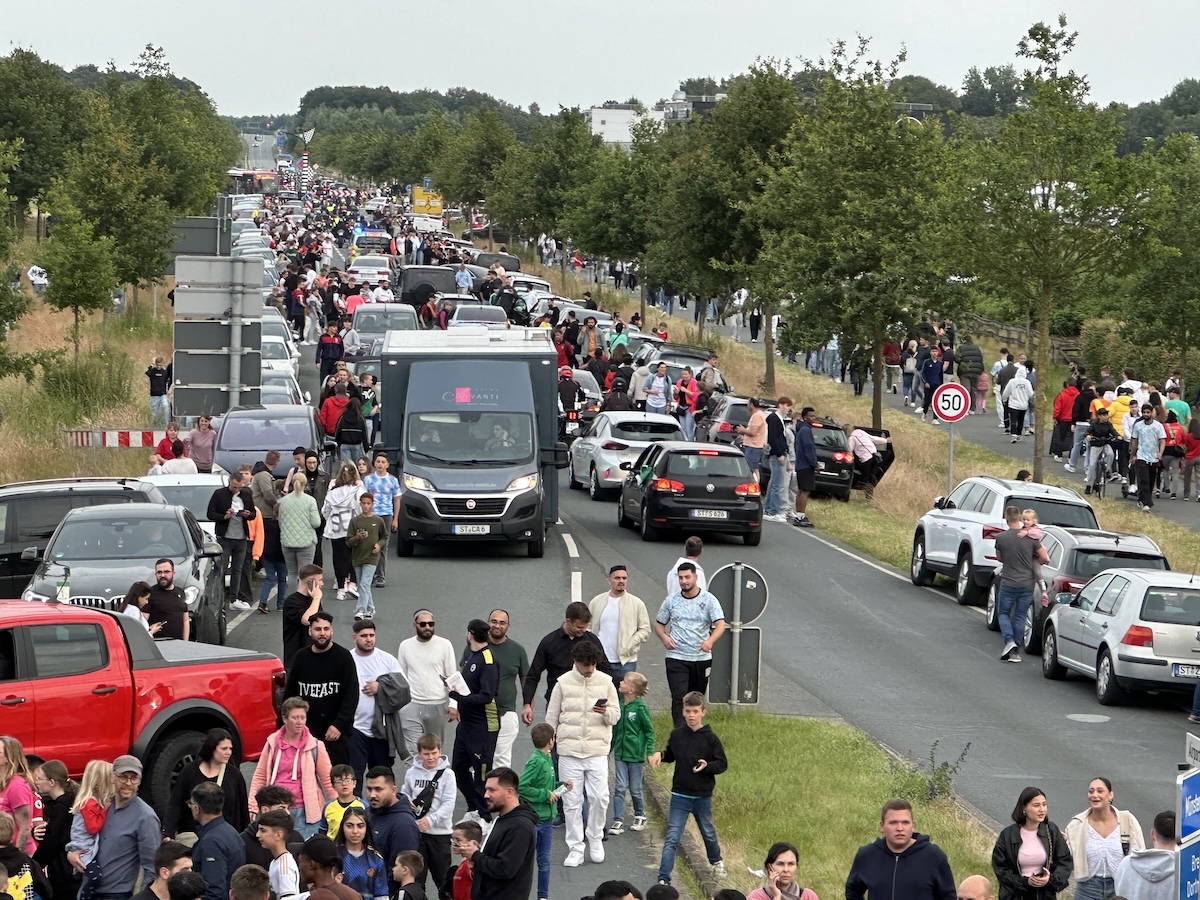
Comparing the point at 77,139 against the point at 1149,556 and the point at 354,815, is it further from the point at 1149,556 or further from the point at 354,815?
the point at 354,815

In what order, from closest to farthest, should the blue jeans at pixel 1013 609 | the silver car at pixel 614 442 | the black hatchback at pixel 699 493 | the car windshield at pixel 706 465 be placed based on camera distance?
the blue jeans at pixel 1013 609, the black hatchback at pixel 699 493, the car windshield at pixel 706 465, the silver car at pixel 614 442

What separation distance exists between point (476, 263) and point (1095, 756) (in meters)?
64.0

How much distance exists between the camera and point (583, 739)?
1245cm

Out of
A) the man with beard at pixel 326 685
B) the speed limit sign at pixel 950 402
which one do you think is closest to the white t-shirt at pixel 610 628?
the man with beard at pixel 326 685

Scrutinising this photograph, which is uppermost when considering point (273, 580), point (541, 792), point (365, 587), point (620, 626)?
point (620, 626)

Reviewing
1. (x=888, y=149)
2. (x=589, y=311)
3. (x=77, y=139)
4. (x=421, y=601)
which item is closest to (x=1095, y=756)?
(x=421, y=601)

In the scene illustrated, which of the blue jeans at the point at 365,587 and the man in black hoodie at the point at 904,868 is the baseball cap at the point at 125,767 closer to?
the man in black hoodie at the point at 904,868

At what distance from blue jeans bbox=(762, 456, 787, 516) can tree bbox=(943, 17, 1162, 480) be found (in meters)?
4.28

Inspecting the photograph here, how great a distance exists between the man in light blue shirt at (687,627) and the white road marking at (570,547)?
33.5 ft

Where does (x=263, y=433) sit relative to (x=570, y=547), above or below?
above

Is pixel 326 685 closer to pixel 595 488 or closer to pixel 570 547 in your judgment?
pixel 570 547

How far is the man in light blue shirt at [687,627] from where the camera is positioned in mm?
15391

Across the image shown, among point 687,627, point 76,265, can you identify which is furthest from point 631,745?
point 76,265

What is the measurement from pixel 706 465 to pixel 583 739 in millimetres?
15244
